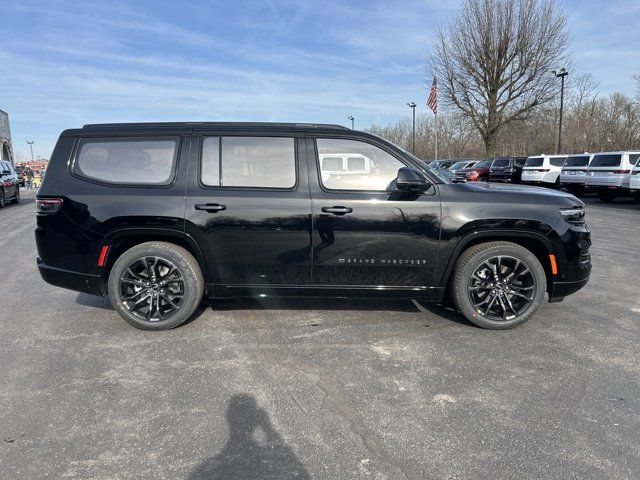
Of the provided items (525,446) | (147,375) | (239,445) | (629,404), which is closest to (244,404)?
(239,445)

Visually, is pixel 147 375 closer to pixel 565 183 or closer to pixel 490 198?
pixel 490 198

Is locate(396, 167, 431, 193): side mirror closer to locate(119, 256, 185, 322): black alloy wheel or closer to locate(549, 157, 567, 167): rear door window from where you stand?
locate(119, 256, 185, 322): black alloy wheel

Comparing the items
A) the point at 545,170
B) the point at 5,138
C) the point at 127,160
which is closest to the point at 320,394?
the point at 127,160

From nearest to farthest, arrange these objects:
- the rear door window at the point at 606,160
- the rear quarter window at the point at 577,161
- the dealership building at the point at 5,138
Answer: the rear door window at the point at 606,160 → the rear quarter window at the point at 577,161 → the dealership building at the point at 5,138

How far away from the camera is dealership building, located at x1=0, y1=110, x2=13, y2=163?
1834 inches

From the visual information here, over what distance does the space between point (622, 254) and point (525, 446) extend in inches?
264

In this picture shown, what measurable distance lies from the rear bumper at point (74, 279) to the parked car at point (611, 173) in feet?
57.9

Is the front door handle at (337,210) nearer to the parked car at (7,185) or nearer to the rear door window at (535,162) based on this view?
the parked car at (7,185)

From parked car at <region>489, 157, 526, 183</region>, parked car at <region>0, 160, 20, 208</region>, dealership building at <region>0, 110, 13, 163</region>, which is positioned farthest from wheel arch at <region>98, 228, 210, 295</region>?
dealership building at <region>0, 110, 13, 163</region>

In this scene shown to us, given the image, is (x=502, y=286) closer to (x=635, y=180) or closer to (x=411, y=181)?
(x=411, y=181)

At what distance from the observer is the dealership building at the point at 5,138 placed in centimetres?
4659

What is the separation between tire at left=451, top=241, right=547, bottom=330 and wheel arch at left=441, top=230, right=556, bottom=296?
6 cm

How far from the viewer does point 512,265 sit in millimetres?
4258

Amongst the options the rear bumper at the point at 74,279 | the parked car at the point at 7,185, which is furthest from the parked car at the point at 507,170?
the rear bumper at the point at 74,279
